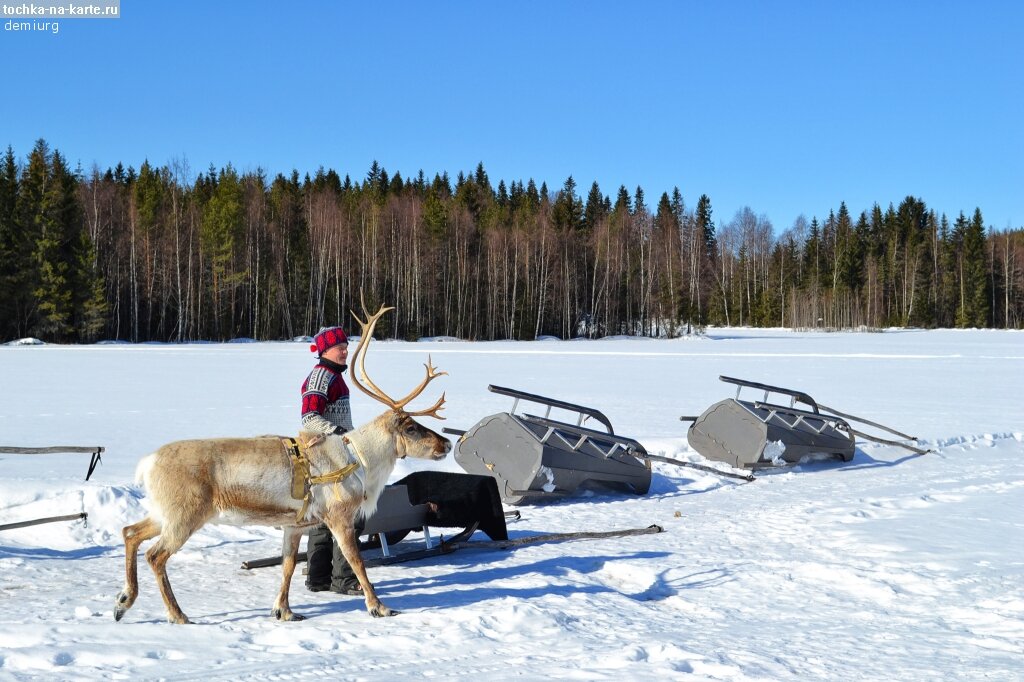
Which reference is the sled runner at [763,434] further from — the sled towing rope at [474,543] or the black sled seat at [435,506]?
the black sled seat at [435,506]

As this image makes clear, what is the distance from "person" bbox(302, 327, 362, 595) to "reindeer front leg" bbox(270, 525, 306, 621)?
0.30 m

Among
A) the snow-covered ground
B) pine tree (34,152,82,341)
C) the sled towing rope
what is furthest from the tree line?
the sled towing rope

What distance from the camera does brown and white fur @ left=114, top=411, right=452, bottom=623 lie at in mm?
4527

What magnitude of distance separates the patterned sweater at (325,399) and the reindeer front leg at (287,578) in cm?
64

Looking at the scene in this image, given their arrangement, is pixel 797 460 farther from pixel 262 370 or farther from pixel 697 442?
pixel 262 370

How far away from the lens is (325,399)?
18.1ft

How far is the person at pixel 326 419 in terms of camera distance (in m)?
5.35

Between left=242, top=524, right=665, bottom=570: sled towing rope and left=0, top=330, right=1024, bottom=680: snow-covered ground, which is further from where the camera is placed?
left=242, top=524, right=665, bottom=570: sled towing rope

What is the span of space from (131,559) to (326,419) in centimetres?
145

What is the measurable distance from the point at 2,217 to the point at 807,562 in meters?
46.6

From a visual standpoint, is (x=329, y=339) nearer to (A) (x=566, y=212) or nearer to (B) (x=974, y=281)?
(A) (x=566, y=212)

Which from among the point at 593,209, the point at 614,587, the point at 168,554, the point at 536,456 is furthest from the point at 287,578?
the point at 593,209

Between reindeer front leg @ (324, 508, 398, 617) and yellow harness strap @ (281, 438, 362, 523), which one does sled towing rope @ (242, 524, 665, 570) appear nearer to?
reindeer front leg @ (324, 508, 398, 617)

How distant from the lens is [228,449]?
15.6ft
